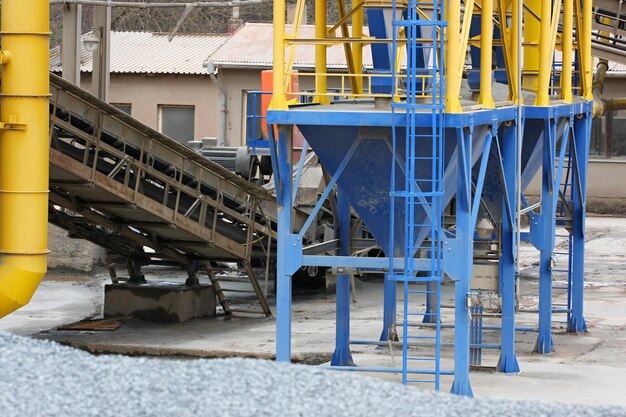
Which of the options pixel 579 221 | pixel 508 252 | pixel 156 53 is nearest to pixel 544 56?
pixel 508 252

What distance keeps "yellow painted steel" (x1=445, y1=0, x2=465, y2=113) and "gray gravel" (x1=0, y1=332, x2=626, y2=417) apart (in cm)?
386

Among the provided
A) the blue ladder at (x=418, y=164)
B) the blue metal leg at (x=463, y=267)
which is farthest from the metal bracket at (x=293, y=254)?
the blue metal leg at (x=463, y=267)

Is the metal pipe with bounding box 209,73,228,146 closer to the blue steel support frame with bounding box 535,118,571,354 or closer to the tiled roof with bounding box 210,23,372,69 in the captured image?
the tiled roof with bounding box 210,23,372,69

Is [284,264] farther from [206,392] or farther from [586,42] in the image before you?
[586,42]

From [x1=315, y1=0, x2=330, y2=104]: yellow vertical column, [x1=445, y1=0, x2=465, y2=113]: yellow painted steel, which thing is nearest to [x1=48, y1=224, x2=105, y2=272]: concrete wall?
[x1=315, y1=0, x2=330, y2=104]: yellow vertical column

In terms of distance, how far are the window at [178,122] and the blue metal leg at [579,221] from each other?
71.5ft

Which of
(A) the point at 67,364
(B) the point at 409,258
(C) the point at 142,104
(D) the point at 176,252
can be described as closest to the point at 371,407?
(A) the point at 67,364

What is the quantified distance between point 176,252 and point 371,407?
12.9 m

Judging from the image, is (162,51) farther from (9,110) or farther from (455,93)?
(455,93)

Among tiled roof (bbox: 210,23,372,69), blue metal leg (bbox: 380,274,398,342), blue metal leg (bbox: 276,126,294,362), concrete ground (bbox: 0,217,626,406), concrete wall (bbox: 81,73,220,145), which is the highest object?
tiled roof (bbox: 210,23,372,69)

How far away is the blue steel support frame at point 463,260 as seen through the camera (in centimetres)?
1408

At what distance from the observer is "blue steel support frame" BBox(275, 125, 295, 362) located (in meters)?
14.4

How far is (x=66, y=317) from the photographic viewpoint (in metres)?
22.4

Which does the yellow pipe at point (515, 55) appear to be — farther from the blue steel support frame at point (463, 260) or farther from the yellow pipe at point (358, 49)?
the blue steel support frame at point (463, 260)
